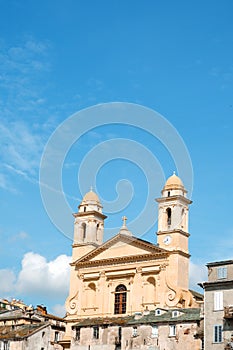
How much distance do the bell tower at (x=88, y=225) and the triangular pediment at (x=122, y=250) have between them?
237cm

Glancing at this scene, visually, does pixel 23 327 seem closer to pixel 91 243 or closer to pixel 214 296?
pixel 91 243

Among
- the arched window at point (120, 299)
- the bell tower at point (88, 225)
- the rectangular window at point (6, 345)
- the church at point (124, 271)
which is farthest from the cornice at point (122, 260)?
the rectangular window at point (6, 345)

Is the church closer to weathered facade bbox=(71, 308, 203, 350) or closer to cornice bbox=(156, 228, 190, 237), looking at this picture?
cornice bbox=(156, 228, 190, 237)

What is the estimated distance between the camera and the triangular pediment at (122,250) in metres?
Answer: 87.8

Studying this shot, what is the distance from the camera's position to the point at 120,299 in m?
89.2

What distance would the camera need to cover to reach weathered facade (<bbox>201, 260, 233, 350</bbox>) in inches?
2269

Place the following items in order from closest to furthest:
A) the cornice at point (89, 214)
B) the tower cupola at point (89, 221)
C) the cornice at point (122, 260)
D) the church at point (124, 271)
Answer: the church at point (124, 271), the cornice at point (122, 260), the tower cupola at point (89, 221), the cornice at point (89, 214)

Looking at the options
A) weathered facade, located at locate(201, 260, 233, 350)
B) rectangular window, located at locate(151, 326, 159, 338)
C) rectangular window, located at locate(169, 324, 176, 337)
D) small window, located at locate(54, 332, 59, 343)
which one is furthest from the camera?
small window, located at locate(54, 332, 59, 343)

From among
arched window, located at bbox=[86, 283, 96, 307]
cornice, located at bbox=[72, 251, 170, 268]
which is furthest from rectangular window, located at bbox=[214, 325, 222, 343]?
arched window, located at bbox=[86, 283, 96, 307]

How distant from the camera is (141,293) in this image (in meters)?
87.1

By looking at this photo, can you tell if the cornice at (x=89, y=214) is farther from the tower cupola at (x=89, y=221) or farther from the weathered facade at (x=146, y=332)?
the weathered facade at (x=146, y=332)

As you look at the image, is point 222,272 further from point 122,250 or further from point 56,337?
point 56,337

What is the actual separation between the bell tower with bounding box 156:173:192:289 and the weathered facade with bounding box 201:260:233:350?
23.6m

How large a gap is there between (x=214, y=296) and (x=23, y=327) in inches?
1287
